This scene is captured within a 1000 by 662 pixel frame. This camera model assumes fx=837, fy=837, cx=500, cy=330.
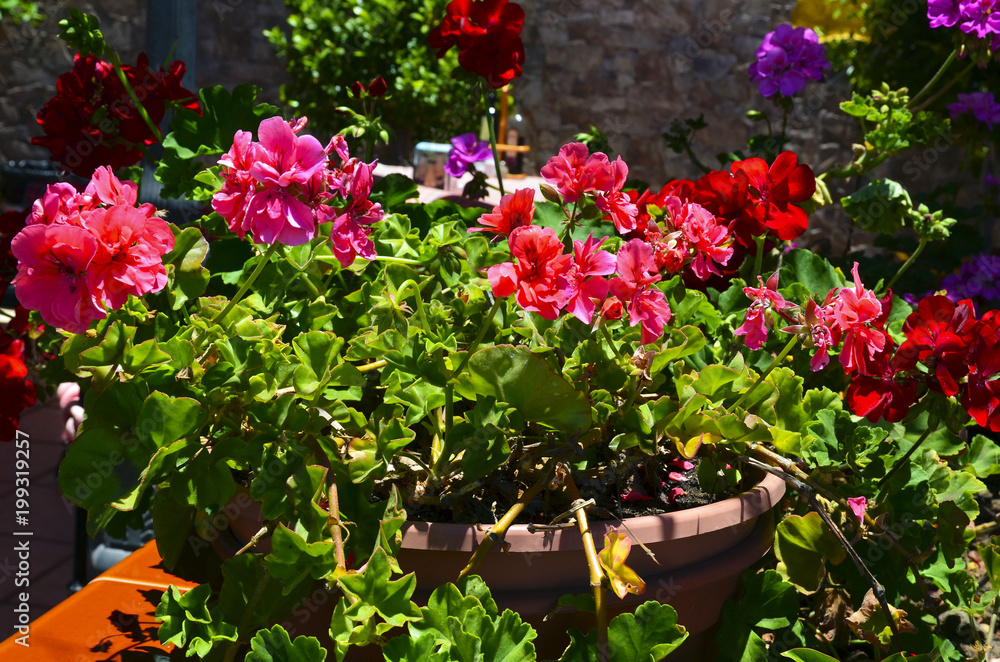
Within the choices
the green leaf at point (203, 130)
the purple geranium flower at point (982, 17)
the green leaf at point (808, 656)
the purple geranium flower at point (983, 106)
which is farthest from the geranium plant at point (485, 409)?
the purple geranium flower at point (983, 106)

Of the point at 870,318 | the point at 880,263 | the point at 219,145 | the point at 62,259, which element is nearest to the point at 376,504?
the point at 62,259

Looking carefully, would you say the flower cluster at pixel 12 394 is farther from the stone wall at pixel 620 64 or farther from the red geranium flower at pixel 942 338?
the stone wall at pixel 620 64

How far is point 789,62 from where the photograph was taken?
4.91 feet

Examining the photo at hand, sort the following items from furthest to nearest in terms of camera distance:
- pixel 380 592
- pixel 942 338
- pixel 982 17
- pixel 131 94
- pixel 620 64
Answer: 1. pixel 620 64
2. pixel 982 17
3. pixel 131 94
4. pixel 942 338
5. pixel 380 592

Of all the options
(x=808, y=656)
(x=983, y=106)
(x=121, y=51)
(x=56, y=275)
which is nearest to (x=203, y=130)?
(x=56, y=275)

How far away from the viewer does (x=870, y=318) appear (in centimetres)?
59

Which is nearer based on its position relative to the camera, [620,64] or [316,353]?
[316,353]

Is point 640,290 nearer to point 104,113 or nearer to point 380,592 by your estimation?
point 380,592

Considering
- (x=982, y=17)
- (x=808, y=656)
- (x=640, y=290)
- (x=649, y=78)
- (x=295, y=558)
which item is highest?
(x=982, y=17)

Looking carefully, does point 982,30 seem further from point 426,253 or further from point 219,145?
point 219,145

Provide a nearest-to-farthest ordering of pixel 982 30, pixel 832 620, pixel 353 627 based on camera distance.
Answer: pixel 353 627 < pixel 832 620 < pixel 982 30

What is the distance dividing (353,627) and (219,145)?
63 centimetres

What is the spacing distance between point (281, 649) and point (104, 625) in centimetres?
34

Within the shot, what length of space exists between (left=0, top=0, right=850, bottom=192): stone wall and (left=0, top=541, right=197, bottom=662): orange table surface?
4.66 metres
